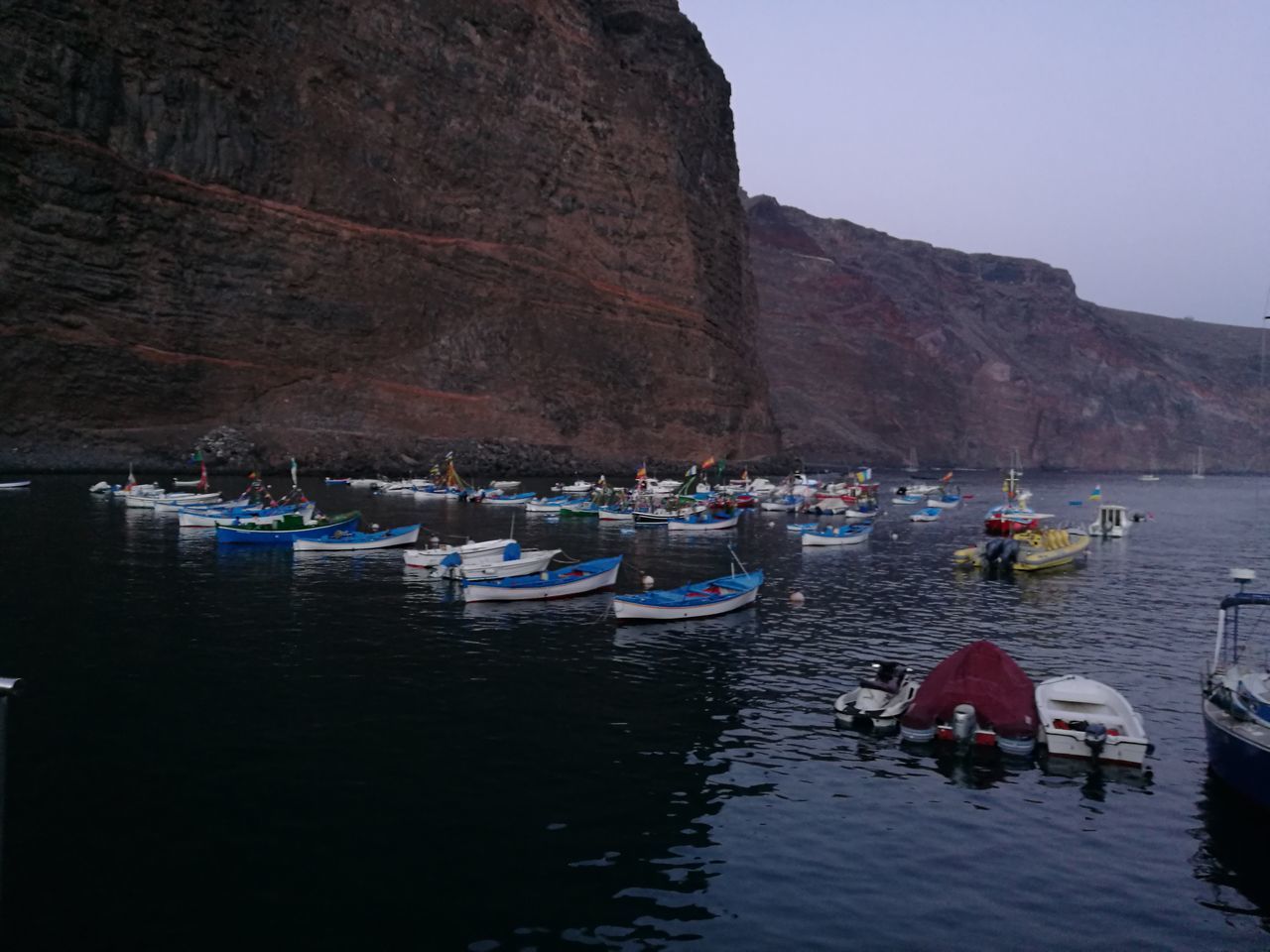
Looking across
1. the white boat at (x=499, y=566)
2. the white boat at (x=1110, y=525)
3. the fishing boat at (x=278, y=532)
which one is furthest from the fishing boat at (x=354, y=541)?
the white boat at (x=1110, y=525)

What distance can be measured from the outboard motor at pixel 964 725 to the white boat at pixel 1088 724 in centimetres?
165

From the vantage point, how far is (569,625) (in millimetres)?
36812

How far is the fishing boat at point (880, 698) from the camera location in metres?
25.0

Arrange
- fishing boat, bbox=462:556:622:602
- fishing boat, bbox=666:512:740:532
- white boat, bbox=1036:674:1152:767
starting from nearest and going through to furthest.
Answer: white boat, bbox=1036:674:1152:767 → fishing boat, bbox=462:556:622:602 → fishing boat, bbox=666:512:740:532

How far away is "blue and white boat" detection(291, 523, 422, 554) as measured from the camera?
2117 inches

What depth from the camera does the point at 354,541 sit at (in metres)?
55.0

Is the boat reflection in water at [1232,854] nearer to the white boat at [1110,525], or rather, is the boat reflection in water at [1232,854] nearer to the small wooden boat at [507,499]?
the white boat at [1110,525]

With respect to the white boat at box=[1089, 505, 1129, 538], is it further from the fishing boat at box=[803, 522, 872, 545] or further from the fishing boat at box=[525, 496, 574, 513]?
the fishing boat at box=[525, 496, 574, 513]

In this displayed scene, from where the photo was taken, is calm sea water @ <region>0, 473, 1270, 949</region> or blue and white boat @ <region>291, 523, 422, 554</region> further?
blue and white boat @ <region>291, 523, 422, 554</region>

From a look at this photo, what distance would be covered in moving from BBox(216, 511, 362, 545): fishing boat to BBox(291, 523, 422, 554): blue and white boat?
1.63 ft

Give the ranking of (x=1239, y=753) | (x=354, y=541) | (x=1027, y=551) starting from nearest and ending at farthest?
(x=1239, y=753) < (x=354, y=541) < (x=1027, y=551)

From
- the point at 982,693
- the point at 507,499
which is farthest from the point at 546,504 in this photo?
the point at 982,693

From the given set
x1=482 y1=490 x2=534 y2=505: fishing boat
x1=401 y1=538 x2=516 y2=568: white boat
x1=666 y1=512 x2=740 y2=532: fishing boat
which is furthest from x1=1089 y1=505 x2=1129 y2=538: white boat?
x1=401 y1=538 x2=516 y2=568: white boat

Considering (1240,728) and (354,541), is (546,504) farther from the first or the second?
(1240,728)
